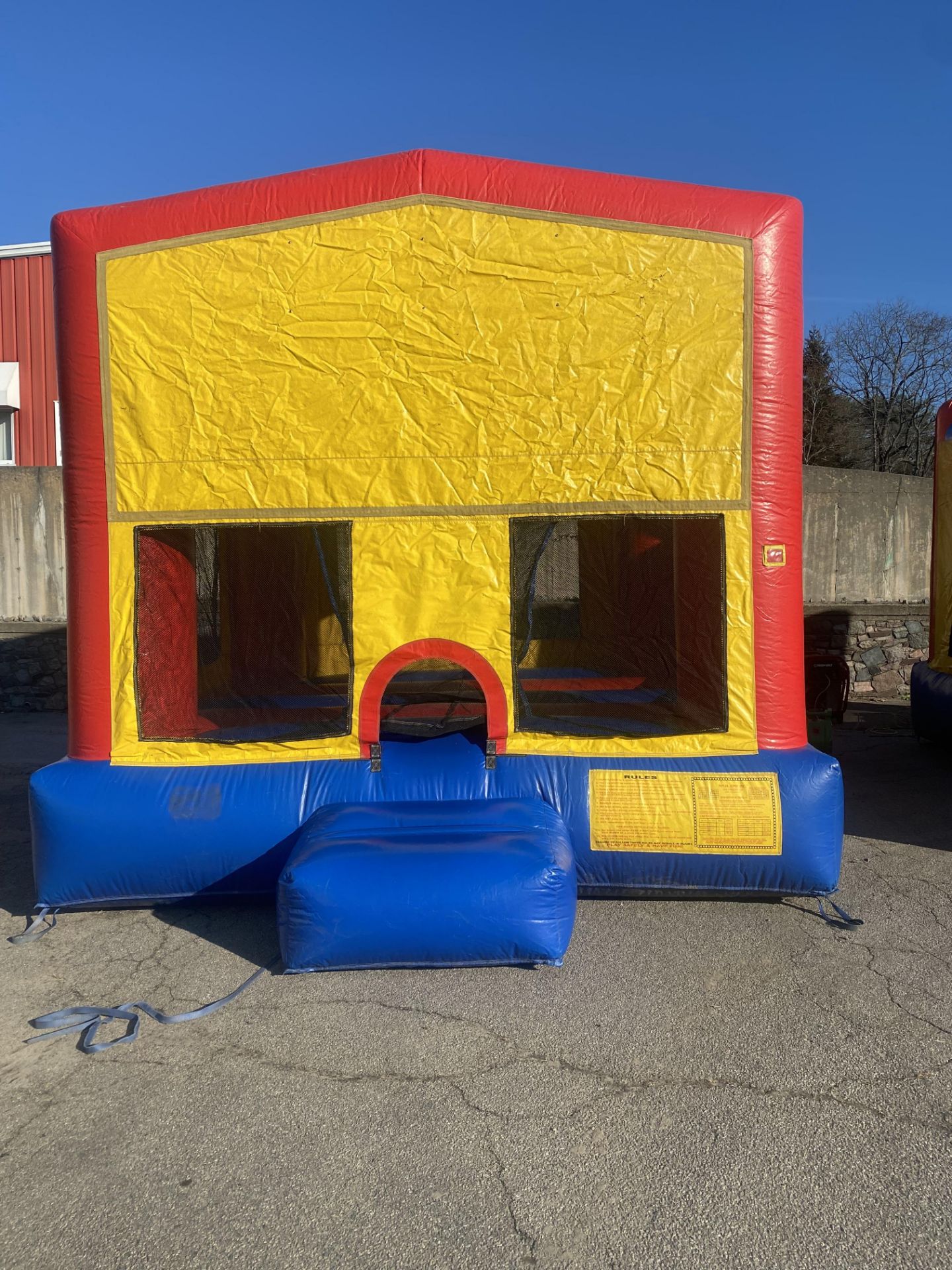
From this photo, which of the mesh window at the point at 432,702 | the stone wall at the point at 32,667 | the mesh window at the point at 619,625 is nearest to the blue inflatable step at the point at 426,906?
the mesh window at the point at 619,625

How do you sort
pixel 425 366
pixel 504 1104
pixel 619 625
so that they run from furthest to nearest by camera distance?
pixel 619 625
pixel 425 366
pixel 504 1104

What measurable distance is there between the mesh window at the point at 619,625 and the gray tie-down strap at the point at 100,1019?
209cm

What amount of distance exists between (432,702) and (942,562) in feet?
16.7

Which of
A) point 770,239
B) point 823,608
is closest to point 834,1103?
point 770,239

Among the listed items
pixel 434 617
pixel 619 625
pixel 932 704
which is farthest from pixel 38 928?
pixel 932 704

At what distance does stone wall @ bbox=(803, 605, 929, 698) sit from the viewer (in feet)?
36.2

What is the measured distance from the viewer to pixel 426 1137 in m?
3.06

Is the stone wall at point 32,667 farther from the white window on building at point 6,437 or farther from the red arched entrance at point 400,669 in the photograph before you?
the white window on building at point 6,437

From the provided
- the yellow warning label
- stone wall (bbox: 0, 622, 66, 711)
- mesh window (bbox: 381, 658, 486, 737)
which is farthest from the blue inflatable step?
stone wall (bbox: 0, 622, 66, 711)

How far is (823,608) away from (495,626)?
6970mm

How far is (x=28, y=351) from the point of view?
17.7 metres

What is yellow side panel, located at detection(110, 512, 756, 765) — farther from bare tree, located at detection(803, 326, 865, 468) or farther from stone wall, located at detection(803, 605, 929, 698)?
bare tree, located at detection(803, 326, 865, 468)

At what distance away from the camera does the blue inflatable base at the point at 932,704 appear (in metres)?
8.19

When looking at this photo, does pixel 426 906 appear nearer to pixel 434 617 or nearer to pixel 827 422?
pixel 434 617
